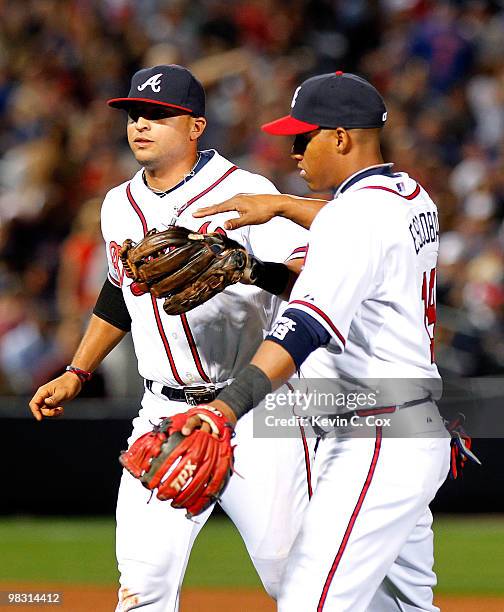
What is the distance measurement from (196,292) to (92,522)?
16.5ft

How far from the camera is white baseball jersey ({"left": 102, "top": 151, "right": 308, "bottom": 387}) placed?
4.03 m

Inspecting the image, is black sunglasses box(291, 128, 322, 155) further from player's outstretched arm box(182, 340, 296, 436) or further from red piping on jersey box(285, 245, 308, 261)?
player's outstretched arm box(182, 340, 296, 436)

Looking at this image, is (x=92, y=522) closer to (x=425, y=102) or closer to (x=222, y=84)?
(x=222, y=84)

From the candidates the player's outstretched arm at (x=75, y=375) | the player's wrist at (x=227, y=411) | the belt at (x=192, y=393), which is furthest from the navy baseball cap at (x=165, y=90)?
the player's wrist at (x=227, y=411)

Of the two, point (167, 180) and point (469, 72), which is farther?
point (469, 72)

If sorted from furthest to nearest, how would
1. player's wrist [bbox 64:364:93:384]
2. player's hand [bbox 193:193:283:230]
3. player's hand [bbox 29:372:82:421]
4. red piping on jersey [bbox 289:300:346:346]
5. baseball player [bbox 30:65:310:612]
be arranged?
player's wrist [bbox 64:364:93:384], player's hand [bbox 29:372:82:421], baseball player [bbox 30:65:310:612], player's hand [bbox 193:193:283:230], red piping on jersey [bbox 289:300:346:346]

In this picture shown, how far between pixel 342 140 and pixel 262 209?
1.07ft

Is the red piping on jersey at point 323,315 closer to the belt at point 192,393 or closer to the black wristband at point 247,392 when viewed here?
the black wristband at point 247,392

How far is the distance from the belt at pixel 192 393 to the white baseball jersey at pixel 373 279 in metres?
0.62

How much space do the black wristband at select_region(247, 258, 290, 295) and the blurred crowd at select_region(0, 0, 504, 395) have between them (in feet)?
14.7

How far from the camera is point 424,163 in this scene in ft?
32.5

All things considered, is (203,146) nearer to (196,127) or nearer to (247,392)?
(196,127)

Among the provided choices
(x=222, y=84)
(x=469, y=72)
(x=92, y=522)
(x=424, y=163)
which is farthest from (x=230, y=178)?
(x=469, y=72)

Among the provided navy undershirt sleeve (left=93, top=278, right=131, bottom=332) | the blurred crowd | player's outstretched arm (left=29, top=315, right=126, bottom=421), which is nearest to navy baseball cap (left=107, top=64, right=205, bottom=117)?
navy undershirt sleeve (left=93, top=278, right=131, bottom=332)
